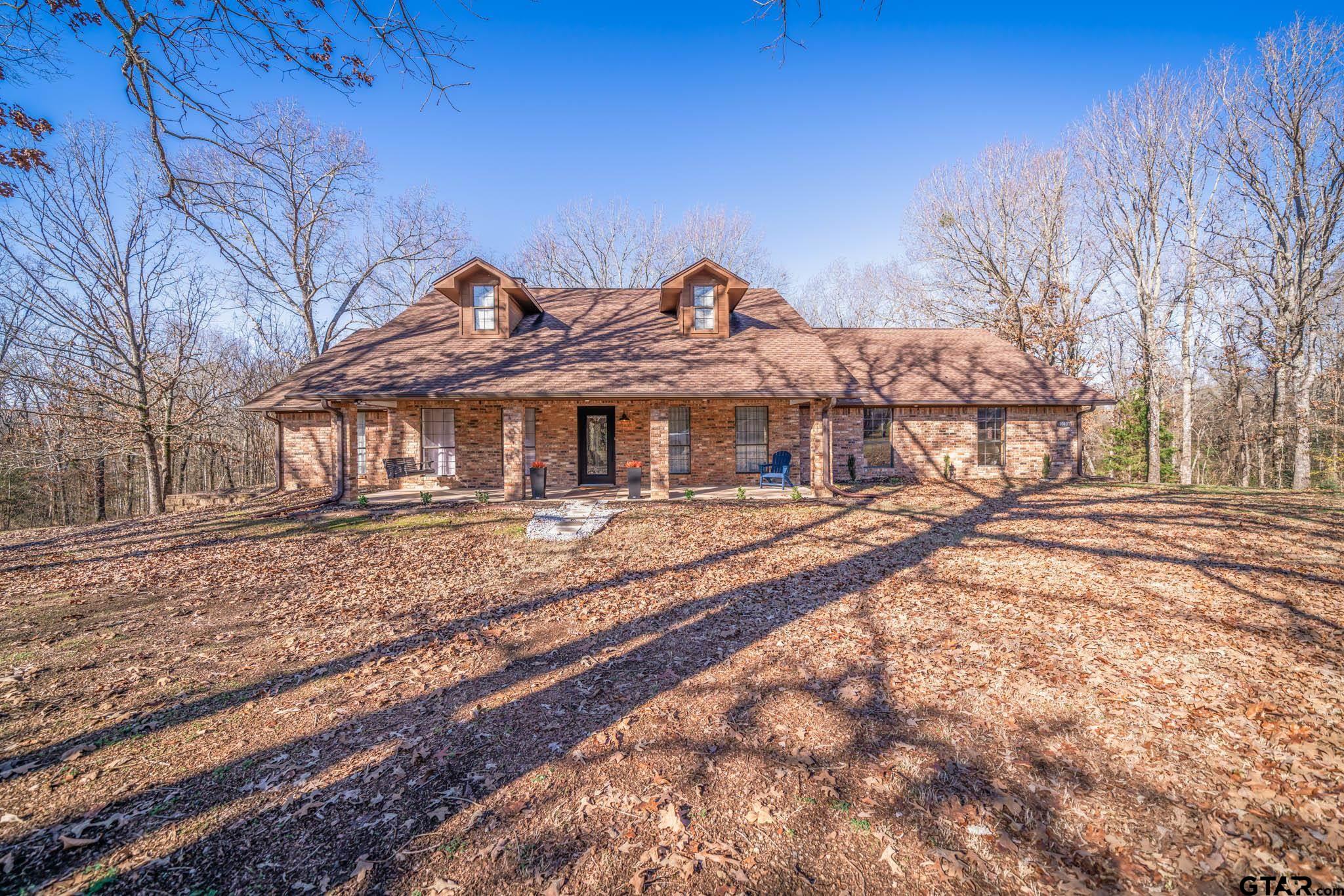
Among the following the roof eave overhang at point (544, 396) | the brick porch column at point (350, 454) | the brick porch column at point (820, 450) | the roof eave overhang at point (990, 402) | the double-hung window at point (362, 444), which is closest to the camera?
the roof eave overhang at point (544, 396)

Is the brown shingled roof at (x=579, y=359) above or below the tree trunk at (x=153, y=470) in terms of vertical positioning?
above

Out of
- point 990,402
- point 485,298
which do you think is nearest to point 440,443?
point 485,298

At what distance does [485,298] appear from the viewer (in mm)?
14258

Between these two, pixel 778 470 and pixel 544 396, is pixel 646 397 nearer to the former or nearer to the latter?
pixel 544 396

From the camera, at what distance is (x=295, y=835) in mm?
2746

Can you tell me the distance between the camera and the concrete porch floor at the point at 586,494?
476 inches

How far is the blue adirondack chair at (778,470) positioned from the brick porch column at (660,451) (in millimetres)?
2868

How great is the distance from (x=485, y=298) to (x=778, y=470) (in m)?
9.60

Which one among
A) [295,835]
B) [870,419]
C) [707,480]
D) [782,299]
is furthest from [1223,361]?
[295,835]

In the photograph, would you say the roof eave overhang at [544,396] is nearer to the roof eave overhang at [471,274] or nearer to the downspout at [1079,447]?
the roof eave overhang at [471,274]

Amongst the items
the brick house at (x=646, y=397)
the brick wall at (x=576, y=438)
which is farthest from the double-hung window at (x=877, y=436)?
Answer: the brick wall at (x=576, y=438)

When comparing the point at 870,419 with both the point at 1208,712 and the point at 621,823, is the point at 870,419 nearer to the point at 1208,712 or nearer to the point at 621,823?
the point at 1208,712

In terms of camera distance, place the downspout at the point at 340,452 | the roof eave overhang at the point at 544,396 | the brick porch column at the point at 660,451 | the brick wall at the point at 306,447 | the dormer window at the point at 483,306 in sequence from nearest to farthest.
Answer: the roof eave overhang at the point at 544,396, the brick porch column at the point at 660,451, the downspout at the point at 340,452, the dormer window at the point at 483,306, the brick wall at the point at 306,447

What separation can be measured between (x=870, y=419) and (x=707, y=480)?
5803mm
